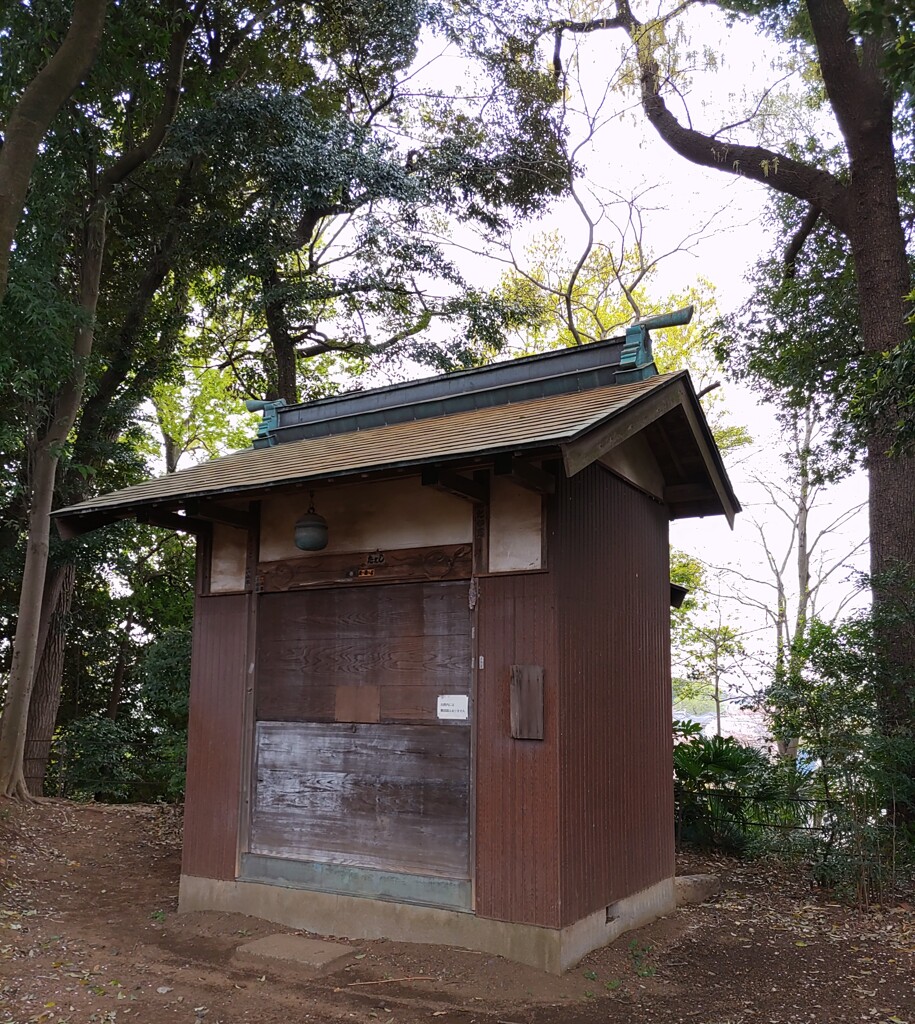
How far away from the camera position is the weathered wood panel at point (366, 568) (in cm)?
605

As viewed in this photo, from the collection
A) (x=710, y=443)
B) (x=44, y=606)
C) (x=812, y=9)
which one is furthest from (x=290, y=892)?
(x=812, y=9)

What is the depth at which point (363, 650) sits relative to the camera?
638cm

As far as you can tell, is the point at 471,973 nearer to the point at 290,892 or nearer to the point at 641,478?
the point at 290,892

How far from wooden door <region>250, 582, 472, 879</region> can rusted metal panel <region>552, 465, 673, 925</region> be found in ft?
2.37

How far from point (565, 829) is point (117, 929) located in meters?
3.55

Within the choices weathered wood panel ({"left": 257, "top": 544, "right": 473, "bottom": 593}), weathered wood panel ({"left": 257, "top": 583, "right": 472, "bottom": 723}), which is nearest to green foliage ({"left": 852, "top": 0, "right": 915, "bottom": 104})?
weathered wood panel ({"left": 257, "top": 544, "right": 473, "bottom": 593})

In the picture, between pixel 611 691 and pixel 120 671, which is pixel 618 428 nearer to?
pixel 611 691

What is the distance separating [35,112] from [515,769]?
18.7 ft

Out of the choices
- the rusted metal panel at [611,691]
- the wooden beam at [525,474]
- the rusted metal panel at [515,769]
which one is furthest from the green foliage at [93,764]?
the wooden beam at [525,474]

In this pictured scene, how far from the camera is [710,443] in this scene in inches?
284

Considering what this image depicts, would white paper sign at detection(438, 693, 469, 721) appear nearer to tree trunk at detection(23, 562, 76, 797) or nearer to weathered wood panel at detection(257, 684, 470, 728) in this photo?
weathered wood panel at detection(257, 684, 470, 728)

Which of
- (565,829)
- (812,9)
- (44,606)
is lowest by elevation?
(565,829)

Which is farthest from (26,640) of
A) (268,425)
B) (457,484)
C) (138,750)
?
(457,484)

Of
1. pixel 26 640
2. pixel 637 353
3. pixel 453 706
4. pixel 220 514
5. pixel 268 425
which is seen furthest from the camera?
pixel 26 640
